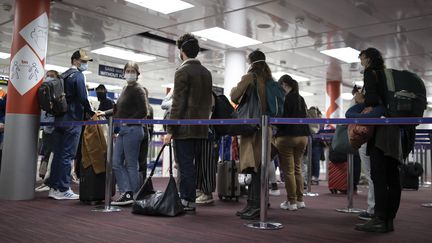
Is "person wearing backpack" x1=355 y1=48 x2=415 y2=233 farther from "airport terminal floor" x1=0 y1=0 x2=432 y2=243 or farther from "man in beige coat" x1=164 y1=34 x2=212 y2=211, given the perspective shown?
"man in beige coat" x1=164 y1=34 x2=212 y2=211

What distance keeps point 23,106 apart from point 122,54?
6.45 meters

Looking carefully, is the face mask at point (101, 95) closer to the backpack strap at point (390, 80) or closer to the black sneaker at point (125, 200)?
the black sneaker at point (125, 200)

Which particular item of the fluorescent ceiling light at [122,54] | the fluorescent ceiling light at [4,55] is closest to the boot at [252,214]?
the fluorescent ceiling light at [122,54]

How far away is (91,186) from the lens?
452cm

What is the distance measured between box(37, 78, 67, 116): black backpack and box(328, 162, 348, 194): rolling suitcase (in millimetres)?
4687

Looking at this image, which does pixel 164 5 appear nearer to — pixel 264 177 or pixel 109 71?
pixel 264 177

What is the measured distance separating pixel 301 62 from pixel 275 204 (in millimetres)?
7293

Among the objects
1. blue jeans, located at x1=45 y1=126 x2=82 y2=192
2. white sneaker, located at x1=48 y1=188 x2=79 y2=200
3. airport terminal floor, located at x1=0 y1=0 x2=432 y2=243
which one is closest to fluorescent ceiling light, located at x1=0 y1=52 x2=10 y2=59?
airport terminal floor, located at x1=0 y1=0 x2=432 y2=243

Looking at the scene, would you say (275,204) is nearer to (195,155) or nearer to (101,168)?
(195,155)

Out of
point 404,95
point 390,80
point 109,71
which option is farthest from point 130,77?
point 109,71

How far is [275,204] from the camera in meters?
5.13

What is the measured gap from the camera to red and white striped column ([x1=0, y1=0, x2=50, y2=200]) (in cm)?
495

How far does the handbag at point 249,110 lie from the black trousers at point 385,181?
42.9 inches

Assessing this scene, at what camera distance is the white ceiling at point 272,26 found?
23.4 feet
